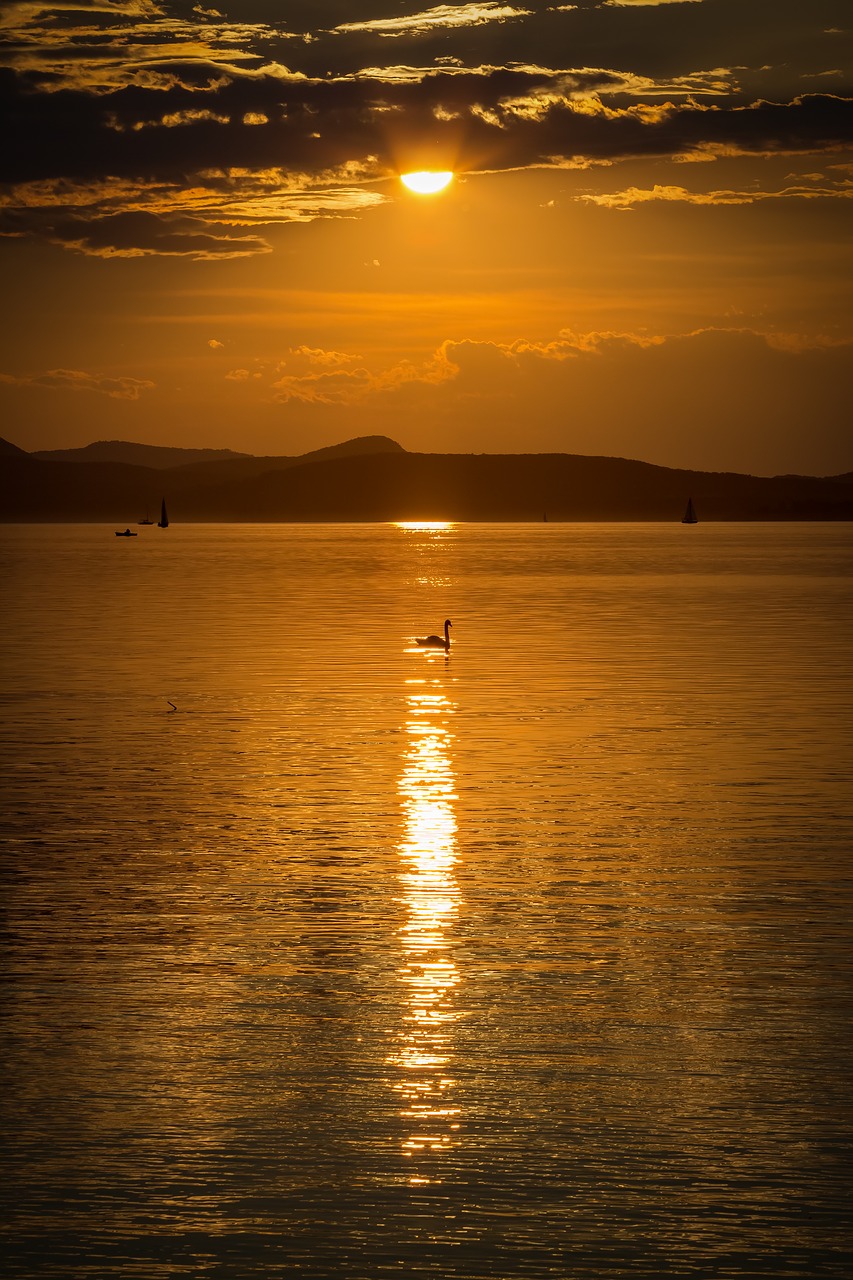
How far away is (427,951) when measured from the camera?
640 inches

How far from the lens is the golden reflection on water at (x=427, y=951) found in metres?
11.9

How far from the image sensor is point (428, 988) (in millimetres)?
14953

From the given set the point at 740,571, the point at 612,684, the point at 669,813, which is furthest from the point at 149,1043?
the point at 740,571

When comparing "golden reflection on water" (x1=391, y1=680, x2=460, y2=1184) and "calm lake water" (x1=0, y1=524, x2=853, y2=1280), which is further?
"golden reflection on water" (x1=391, y1=680, x2=460, y2=1184)

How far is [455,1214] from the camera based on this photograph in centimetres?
1031

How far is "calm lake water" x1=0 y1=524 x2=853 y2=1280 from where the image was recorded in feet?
33.8

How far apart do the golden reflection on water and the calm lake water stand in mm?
49

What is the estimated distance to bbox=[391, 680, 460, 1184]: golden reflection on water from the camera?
39.2 ft

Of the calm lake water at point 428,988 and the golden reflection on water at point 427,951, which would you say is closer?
the calm lake water at point 428,988

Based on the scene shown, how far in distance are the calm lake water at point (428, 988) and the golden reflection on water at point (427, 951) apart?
0.05m

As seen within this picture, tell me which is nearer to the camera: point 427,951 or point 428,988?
point 428,988

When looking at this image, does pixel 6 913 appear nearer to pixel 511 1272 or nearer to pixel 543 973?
pixel 543 973

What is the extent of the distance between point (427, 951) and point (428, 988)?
1.32 metres

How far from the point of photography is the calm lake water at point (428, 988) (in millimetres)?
10305
